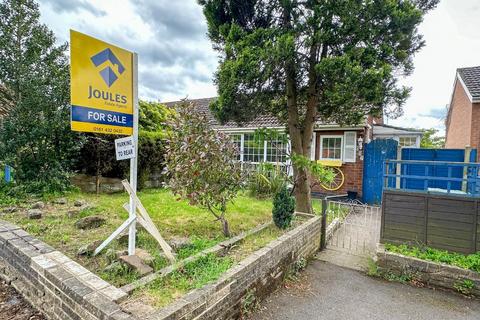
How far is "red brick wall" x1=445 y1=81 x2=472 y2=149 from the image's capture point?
10633 millimetres

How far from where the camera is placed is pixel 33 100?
224 inches

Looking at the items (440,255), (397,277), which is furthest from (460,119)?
(397,277)

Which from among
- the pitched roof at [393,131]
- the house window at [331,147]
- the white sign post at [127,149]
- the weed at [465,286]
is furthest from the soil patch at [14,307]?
the pitched roof at [393,131]

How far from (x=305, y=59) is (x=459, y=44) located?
1053cm

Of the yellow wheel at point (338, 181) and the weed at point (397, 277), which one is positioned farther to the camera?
the yellow wheel at point (338, 181)

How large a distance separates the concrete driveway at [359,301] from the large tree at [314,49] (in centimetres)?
205

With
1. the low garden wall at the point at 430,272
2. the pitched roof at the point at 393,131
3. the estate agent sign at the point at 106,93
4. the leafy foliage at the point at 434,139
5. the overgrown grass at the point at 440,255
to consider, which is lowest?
the low garden wall at the point at 430,272

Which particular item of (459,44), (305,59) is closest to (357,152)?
(305,59)

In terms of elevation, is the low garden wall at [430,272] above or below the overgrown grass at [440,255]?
below

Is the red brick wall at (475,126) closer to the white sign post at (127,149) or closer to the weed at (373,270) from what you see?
the weed at (373,270)

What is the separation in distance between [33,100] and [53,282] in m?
5.06

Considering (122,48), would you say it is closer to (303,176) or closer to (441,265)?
(303,176)

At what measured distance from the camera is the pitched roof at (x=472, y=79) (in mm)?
9352

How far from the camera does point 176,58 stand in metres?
10.7
